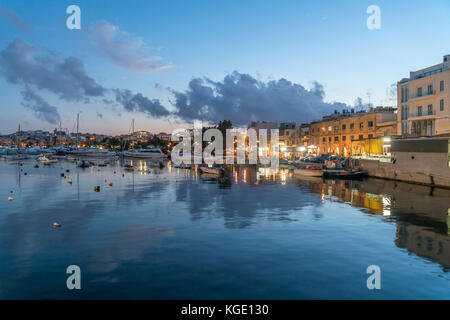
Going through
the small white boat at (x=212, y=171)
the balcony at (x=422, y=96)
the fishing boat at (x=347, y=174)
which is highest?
the balcony at (x=422, y=96)

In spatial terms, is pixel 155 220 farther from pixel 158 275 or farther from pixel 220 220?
pixel 158 275

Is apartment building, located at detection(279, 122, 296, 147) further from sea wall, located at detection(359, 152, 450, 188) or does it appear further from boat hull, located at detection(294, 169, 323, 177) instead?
sea wall, located at detection(359, 152, 450, 188)

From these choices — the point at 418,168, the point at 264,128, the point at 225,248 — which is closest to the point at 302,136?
the point at 264,128

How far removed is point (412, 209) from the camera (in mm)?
24688

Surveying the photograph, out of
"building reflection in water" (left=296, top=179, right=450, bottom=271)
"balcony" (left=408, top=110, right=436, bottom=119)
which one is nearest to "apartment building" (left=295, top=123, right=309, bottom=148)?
"balcony" (left=408, top=110, right=436, bottom=119)

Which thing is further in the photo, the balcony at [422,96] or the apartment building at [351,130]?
the apartment building at [351,130]

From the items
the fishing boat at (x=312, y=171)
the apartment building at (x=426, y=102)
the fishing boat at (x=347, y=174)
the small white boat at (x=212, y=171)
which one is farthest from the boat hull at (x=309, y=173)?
the apartment building at (x=426, y=102)

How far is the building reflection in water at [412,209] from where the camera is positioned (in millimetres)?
15281

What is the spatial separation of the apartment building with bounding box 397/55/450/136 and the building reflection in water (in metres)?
14.8

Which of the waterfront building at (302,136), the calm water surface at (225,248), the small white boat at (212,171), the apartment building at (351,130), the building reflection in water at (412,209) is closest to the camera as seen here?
the calm water surface at (225,248)

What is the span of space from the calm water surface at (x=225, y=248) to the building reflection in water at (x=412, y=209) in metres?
0.08

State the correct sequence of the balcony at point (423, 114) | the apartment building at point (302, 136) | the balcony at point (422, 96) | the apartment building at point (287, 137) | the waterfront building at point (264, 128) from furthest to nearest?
the waterfront building at point (264, 128), the apartment building at point (287, 137), the apartment building at point (302, 136), the balcony at point (423, 114), the balcony at point (422, 96)

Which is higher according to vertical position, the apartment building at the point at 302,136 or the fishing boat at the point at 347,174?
the apartment building at the point at 302,136

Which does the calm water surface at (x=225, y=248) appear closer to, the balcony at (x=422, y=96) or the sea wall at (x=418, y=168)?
the sea wall at (x=418, y=168)
